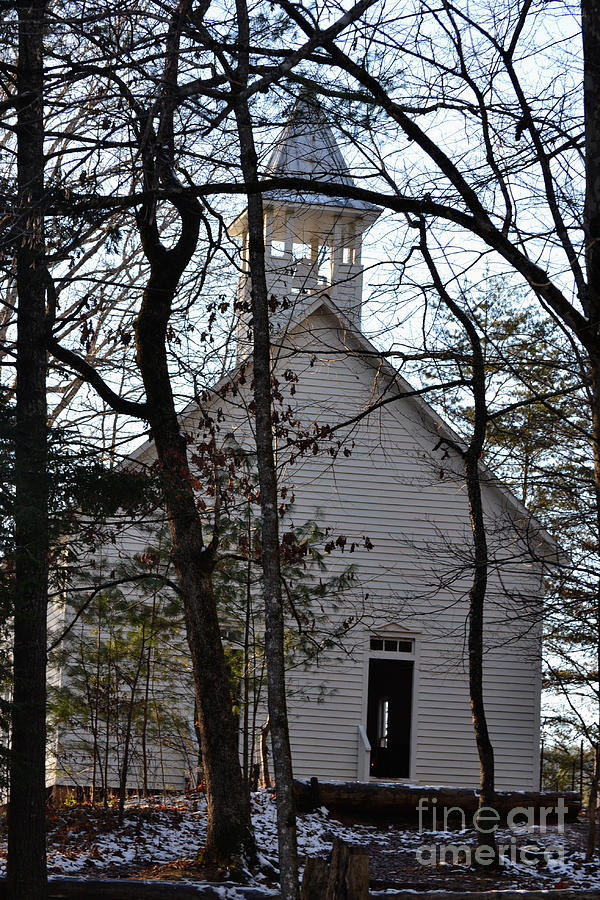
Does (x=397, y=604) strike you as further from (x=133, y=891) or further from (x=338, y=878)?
(x=338, y=878)

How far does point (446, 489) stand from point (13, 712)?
419 inches

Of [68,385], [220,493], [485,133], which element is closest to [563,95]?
[485,133]

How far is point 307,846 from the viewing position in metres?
12.0

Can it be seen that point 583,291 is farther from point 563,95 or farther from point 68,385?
point 68,385

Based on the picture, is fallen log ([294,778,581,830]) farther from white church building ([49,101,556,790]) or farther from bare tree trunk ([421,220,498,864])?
bare tree trunk ([421,220,498,864])

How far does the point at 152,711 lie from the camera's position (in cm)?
1440

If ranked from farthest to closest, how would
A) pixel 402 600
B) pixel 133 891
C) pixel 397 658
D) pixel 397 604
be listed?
pixel 397 658
pixel 402 600
pixel 397 604
pixel 133 891

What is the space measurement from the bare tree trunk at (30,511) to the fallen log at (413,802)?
18.4 feet

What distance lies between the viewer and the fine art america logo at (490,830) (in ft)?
37.4

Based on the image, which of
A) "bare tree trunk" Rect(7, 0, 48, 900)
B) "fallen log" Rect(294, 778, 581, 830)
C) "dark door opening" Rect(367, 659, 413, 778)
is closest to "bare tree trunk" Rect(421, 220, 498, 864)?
"fallen log" Rect(294, 778, 581, 830)

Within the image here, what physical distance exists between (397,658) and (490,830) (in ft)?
21.8

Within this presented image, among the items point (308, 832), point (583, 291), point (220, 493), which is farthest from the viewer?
point (308, 832)

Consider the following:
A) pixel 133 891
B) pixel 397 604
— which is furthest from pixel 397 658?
pixel 133 891

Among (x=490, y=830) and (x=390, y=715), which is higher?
(x=490, y=830)
